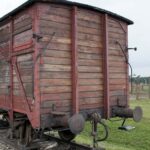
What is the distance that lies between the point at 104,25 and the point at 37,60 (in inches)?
88.1

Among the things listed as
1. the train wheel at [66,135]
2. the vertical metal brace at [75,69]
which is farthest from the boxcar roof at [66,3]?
the train wheel at [66,135]

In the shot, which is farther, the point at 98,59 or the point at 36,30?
the point at 98,59

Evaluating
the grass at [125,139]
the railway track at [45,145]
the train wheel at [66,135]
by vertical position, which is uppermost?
the train wheel at [66,135]

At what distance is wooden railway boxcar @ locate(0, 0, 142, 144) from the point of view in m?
6.39

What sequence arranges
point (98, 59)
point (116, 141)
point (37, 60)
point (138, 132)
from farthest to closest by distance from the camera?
point (138, 132) → point (116, 141) → point (98, 59) → point (37, 60)

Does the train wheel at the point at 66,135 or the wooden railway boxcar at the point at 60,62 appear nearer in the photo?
the wooden railway boxcar at the point at 60,62

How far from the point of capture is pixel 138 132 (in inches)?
409

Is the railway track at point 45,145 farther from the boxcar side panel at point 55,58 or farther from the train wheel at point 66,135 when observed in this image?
the boxcar side panel at point 55,58

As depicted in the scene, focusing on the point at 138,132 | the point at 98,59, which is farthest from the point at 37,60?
the point at 138,132

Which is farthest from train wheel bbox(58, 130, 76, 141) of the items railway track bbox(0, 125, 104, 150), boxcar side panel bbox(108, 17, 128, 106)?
boxcar side panel bbox(108, 17, 128, 106)

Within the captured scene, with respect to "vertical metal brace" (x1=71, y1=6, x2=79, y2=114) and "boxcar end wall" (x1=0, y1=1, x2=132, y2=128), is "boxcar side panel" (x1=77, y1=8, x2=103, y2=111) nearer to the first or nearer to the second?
"boxcar end wall" (x1=0, y1=1, x2=132, y2=128)

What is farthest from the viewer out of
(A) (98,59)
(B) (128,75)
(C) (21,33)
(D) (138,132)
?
(D) (138,132)

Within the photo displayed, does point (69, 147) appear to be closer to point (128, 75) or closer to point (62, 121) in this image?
point (62, 121)

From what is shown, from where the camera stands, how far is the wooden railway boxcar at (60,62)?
6.39 m
